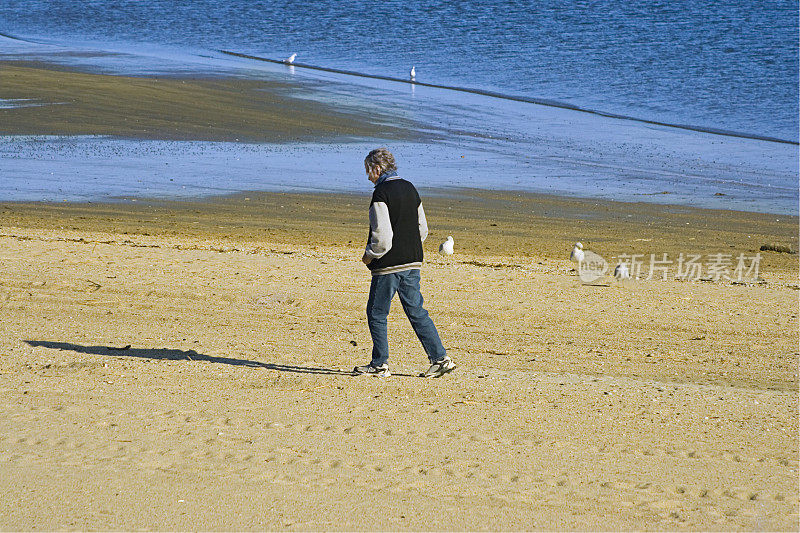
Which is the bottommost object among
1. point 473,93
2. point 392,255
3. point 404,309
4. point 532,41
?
point 404,309

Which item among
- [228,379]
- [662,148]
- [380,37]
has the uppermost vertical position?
[380,37]

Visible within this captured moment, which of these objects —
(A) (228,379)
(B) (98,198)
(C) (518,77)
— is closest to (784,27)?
(C) (518,77)

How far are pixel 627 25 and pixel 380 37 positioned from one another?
31.5 ft

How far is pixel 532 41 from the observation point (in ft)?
120

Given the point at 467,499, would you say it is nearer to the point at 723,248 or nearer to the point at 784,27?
the point at 723,248

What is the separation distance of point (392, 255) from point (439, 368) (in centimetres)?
91

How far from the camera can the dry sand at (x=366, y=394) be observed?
4941 millimetres

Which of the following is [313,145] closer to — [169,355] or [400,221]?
[169,355]

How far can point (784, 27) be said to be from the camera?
38.8m

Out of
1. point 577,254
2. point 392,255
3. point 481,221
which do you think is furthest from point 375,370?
point 481,221

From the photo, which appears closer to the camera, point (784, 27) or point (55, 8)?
point (784, 27)

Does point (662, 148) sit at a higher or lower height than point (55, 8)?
lower
